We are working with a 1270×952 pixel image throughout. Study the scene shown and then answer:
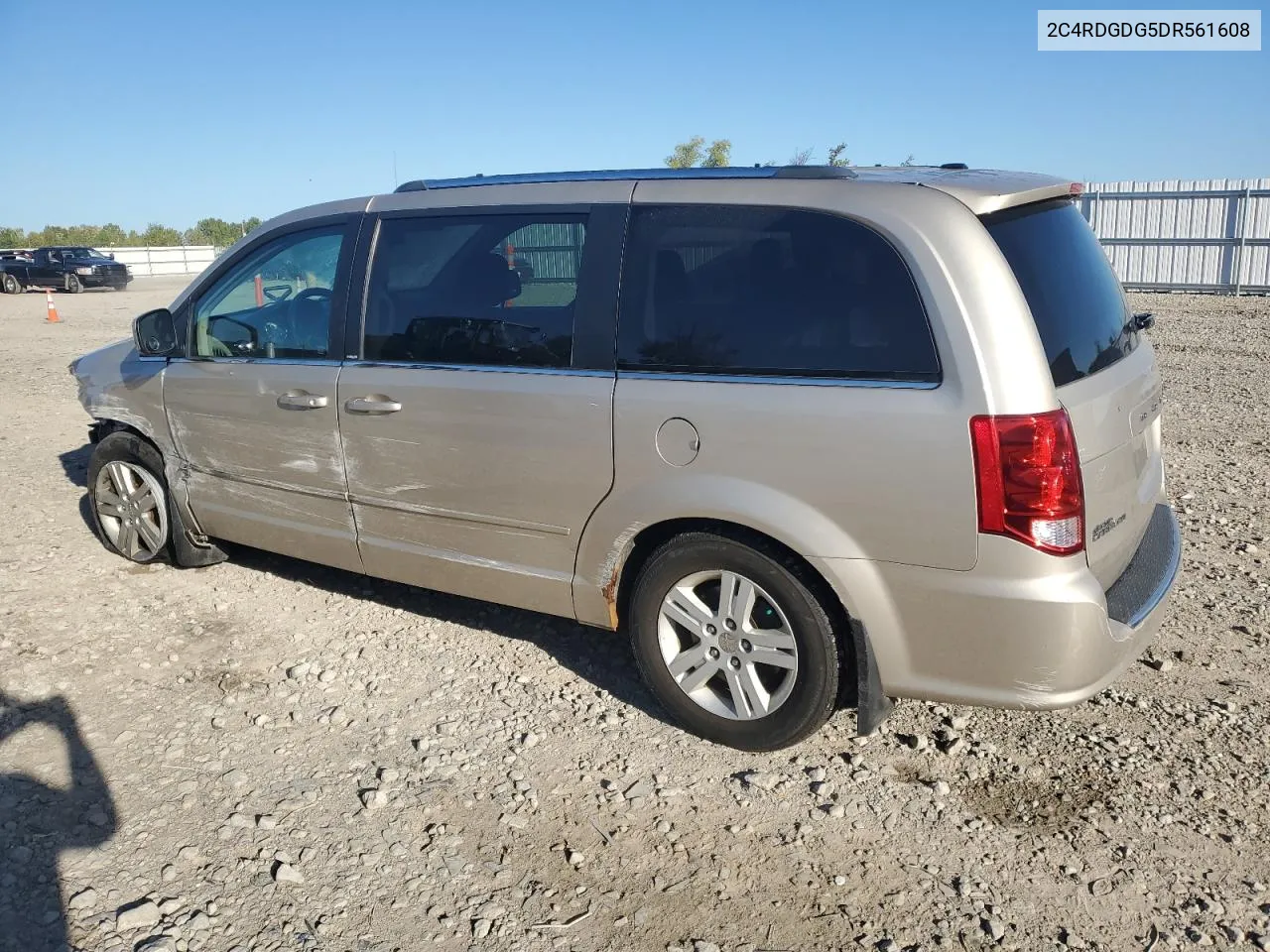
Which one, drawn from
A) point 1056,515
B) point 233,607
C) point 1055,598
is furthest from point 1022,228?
point 233,607

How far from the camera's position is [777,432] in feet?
10.6

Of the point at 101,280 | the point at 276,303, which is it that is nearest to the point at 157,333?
the point at 276,303

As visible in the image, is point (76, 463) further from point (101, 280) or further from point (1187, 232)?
point (101, 280)

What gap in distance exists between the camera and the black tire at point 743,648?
3.32 meters

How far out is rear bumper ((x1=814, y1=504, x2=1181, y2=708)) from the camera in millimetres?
2959

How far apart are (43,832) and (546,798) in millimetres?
1554

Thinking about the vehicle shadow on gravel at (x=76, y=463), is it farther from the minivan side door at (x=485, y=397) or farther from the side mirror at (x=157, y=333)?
the minivan side door at (x=485, y=397)

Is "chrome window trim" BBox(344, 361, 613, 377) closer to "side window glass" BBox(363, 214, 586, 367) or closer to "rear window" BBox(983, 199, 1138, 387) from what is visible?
"side window glass" BBox(363, 214, 586, 367)

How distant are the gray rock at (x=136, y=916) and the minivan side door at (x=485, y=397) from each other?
5.53 feet

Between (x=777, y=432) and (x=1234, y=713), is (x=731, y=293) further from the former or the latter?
(x=1234, y=713)

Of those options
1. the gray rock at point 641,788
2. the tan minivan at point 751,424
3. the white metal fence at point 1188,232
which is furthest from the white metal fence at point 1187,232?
the gray rock at point 641,788

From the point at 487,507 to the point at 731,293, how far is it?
1.30 meters

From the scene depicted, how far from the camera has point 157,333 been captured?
5.05 metres

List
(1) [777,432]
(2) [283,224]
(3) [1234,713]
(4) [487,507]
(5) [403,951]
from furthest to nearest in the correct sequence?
→ (2) [283,224], (4) [487,507], (3) [1234,713], (1) [777,432], (5) [403,951]
